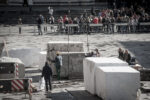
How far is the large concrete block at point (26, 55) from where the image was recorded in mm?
30583

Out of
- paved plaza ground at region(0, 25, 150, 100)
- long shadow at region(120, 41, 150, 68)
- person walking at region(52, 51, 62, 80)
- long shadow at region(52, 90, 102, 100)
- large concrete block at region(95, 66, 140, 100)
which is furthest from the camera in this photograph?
long shadow at region(120, 41, 150, 68)

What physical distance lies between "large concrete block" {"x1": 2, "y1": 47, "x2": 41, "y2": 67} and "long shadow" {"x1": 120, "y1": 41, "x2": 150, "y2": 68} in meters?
6.06

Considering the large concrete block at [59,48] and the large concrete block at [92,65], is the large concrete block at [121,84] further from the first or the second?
the large concrete block at [59,48]

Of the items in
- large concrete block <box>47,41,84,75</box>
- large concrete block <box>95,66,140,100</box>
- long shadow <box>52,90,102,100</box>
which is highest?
large concrete block <box>47,41,84,75</box>

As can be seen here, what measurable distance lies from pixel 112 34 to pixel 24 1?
2080cm

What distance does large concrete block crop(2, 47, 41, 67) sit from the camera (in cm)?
3058

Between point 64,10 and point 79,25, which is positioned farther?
point 64,10

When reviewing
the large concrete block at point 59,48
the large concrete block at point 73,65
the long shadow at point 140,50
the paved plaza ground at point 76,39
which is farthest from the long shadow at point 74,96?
the long shadow at point 140,50

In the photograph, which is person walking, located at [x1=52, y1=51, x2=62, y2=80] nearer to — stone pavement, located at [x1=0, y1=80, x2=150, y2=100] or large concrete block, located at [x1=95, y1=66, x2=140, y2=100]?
stone pavement, located at [x1=0, y1=80, x2=150, y2=100]

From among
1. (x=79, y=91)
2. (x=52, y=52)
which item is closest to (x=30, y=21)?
(x=52, y=52)

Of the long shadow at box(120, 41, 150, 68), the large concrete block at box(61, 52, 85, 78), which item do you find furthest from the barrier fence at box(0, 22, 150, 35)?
the large concrete block at box(61, 52, 85, 78)

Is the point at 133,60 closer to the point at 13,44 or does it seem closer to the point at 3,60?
the point at 3,60

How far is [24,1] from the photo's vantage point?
6469 centimetres

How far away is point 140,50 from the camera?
121 ft
